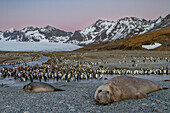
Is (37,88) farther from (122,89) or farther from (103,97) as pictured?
(122,89)

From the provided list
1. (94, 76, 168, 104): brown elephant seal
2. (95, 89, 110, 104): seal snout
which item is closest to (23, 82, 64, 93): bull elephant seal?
(94, 76, 168, 104): brown elephant seal

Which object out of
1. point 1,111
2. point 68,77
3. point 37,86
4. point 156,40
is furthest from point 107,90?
point 156,40

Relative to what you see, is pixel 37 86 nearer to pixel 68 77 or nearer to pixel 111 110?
pixel 111 110

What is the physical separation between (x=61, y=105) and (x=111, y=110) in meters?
2.41

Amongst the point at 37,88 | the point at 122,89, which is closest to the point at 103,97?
the point at 122,89

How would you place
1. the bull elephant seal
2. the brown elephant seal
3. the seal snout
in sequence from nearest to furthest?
the seal snout
the brown elephant seal
the bull elephant seal

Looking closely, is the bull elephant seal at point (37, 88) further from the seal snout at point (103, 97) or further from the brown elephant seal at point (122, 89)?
the seal snout at point (103, 97)

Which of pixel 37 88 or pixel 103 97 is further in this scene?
pixel 37 88

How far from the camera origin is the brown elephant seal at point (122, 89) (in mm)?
8195

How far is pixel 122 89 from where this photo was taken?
9.01 m

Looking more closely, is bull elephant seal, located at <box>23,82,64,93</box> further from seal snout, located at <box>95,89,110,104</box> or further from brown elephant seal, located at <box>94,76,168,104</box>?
seal snout, located at <box>95,89,110,104</box>

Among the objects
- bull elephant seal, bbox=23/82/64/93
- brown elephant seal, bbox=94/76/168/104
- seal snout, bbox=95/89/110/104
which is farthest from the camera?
bull elephant seal, bbox=23/82/64/93

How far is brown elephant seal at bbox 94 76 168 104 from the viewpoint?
8195 millimetres

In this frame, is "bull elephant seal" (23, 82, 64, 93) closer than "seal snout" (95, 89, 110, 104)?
No
